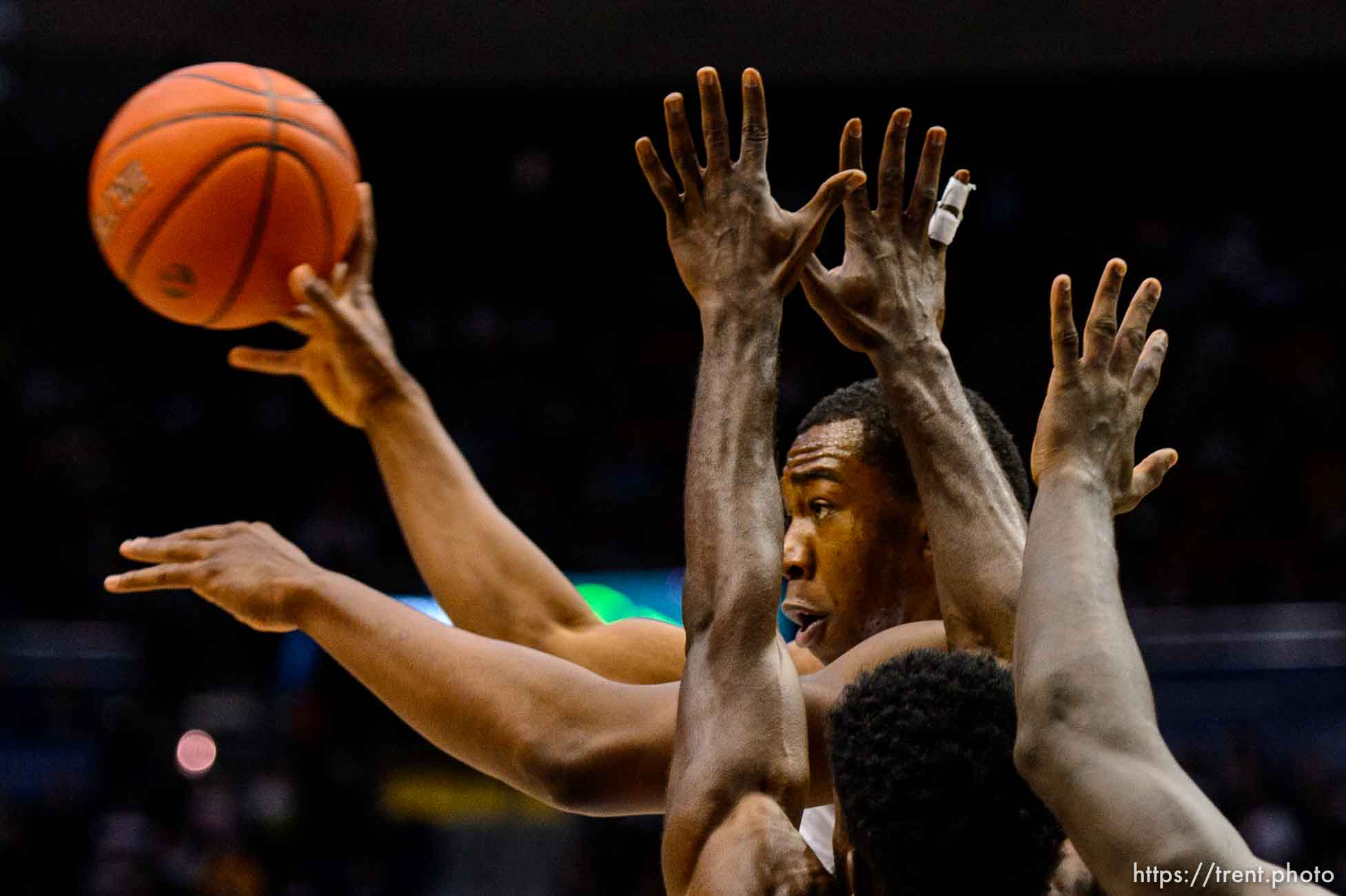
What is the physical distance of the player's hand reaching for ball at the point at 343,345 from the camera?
9.71 ft

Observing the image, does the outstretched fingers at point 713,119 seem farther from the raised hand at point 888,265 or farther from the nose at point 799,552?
the nose at point 799,552

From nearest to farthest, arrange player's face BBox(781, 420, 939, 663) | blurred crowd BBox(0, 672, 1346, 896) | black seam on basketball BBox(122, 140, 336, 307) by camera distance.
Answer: player's face BBox(781, 420, 939, 663)
black seam on basketball BBox(122, 140, 336, 307)
blurred crowd BBox(0, 672, 1346, 896)

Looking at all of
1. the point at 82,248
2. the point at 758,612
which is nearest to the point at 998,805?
the point at 758,612

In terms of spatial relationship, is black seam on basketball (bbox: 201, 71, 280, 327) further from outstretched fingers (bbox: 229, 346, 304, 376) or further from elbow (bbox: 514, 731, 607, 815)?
elbow (bbox: 514, 731, 607, 815)

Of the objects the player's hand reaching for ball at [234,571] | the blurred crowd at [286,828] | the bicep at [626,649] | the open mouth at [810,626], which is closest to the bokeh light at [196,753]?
the blurred crowd at [286,828]

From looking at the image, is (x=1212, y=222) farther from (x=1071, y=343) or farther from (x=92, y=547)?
(x=1071, y=343)

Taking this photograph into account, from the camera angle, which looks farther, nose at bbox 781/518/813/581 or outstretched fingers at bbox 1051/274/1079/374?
nose at bbox 781/518/813/581

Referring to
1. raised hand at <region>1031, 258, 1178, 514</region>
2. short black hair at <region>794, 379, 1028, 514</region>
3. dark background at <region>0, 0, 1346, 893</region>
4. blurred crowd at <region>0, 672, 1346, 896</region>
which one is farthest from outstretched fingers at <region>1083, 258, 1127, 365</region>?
blurred crowd at <region>0, 672, 1346, 896</region>

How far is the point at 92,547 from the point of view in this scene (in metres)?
8.77

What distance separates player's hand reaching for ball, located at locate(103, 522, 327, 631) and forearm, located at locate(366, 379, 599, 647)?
1.58ft

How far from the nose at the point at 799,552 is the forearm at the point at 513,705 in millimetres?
436

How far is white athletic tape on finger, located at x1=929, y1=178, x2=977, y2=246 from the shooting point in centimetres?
255

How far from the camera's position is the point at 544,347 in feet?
33.8

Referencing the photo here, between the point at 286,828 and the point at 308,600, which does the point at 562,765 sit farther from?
the point at 286,828
